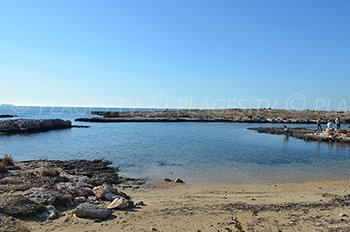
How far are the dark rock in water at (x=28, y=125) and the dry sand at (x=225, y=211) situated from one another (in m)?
41.7

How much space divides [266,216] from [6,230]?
25.0 ft

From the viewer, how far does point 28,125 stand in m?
54.2

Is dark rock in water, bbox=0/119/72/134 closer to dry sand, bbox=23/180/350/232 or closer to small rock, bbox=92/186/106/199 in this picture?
dry sand, bbox=23/180/350/232

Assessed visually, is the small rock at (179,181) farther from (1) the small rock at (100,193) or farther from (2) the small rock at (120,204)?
(2) the small rock at (120,204)

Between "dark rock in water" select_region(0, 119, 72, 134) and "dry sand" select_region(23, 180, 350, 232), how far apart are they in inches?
1642

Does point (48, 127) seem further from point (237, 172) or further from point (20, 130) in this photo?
point (237, 172)

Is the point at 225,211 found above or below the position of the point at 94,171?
above

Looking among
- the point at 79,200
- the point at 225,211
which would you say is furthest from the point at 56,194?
the point at 225,211

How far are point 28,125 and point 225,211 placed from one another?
50.0m

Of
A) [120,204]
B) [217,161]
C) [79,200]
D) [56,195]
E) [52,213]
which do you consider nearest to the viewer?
[52,213]

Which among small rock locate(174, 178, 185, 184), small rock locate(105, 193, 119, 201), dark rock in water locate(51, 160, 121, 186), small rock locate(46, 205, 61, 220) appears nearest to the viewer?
small rock locate(46, 205, 61, 220)

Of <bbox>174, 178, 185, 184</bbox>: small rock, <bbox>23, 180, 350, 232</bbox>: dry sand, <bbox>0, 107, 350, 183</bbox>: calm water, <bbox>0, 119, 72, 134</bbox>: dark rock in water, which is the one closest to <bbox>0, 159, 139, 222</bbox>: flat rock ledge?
<bbox>23, 180, 350, 232</bbox>: dry sand

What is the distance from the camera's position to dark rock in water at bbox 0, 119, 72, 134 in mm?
50481

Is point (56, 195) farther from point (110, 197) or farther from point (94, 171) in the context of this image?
point (94, 171)
